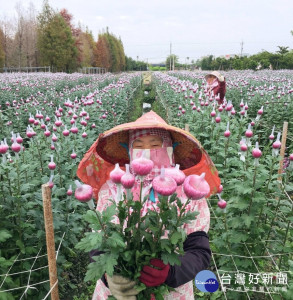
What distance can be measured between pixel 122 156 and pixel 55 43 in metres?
31.6

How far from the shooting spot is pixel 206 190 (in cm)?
88

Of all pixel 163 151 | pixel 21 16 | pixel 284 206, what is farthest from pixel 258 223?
pixel 21 16

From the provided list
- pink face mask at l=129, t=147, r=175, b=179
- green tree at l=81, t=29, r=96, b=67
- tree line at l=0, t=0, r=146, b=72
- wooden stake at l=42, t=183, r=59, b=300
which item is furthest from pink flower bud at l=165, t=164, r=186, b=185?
green tree at l=81, t=29, r=96, b=67

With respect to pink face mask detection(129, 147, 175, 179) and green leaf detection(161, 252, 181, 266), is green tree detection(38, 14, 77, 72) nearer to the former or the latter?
pink face mask detection(129, 147, 175, 179)

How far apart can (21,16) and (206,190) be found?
39.3 m

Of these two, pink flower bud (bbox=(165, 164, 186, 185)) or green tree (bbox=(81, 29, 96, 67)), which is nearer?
pink flower bud (bbox=(165, 164, 186, 185))

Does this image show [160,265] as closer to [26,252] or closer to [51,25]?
[26,252]

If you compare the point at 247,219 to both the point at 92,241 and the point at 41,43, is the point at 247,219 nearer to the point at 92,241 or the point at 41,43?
the point at 92,241

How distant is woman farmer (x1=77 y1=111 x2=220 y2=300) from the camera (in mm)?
1238

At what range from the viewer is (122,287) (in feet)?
3.39

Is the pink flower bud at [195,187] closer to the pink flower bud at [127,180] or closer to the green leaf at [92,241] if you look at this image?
the pink flower bud at [127,180]

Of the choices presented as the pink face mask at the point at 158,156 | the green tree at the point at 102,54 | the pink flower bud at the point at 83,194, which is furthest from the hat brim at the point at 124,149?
the green tree at the point at 102,54

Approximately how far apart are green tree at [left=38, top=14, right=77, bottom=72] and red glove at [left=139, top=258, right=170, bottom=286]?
32.0m

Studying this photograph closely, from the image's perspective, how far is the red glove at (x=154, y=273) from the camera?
1.02 meters
